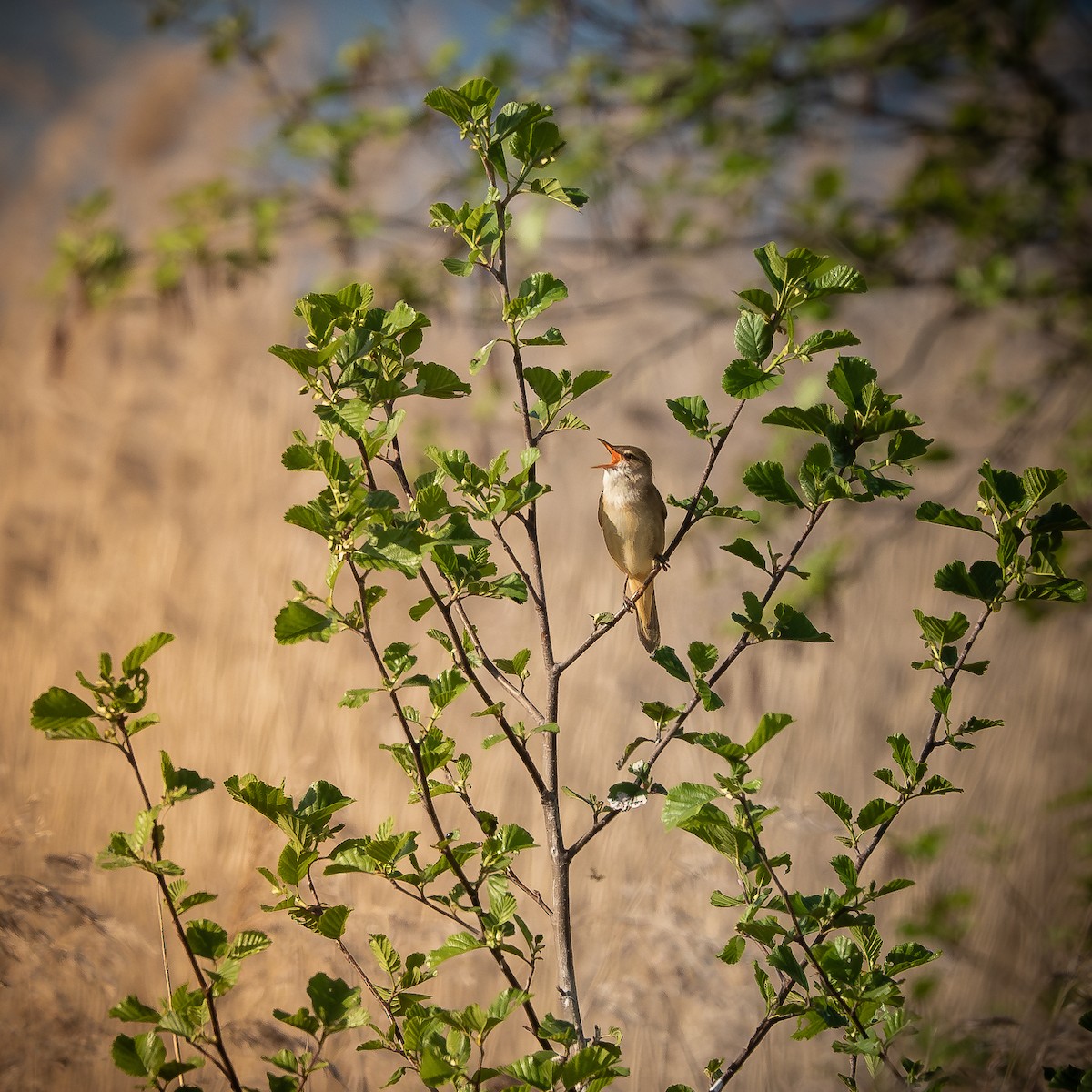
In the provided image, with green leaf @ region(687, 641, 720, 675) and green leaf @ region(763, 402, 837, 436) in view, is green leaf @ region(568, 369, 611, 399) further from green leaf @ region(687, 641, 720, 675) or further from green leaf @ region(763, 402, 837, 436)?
green leaf @ region(687, 641, 720, 675)

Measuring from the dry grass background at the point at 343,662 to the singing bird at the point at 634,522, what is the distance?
499mm

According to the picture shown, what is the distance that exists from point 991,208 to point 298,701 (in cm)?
302

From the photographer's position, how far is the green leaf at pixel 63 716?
0.88 meters

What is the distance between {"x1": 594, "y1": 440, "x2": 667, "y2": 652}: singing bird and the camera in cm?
157

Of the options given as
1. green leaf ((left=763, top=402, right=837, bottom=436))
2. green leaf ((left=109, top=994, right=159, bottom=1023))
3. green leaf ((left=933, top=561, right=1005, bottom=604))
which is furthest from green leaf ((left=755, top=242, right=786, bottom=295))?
green leaf ((left=109, top=994, right=159, bottom=1023))

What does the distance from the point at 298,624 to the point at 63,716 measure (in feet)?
0.82

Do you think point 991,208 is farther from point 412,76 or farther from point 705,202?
point 412,76

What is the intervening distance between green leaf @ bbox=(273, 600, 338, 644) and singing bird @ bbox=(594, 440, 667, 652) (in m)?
0.74

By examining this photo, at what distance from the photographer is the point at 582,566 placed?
3.07 m

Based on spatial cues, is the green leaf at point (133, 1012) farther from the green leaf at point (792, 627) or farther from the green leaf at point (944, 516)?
the green leaf at point (944, 516)

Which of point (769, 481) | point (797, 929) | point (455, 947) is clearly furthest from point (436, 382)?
point (797, 929)

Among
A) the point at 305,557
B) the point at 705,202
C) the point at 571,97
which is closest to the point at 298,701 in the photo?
the point at 305,557

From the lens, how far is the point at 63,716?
892 millimetres

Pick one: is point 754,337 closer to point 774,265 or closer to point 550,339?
point 774,265
